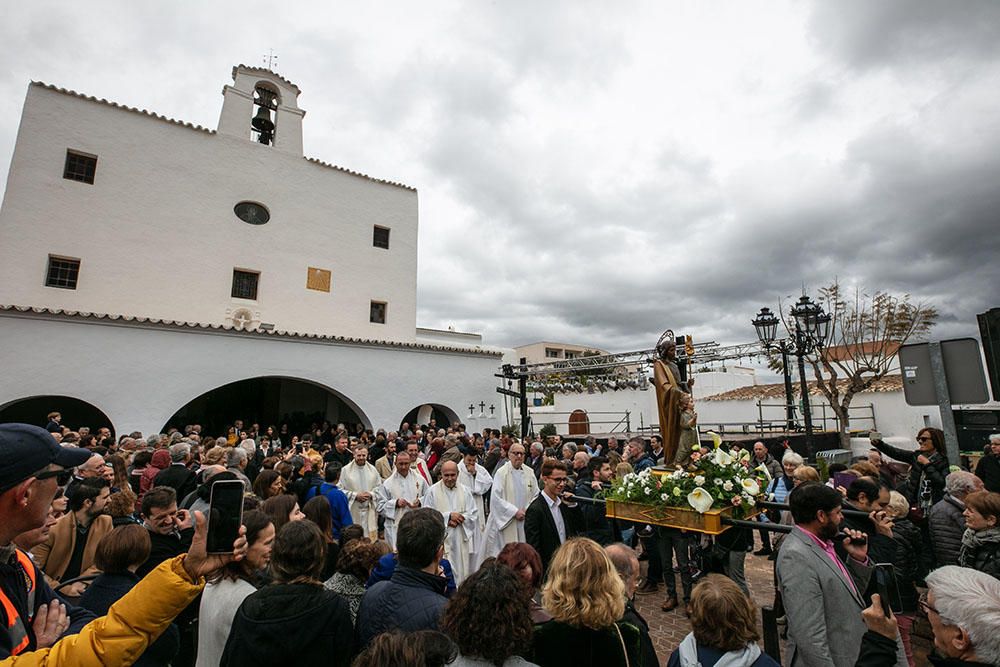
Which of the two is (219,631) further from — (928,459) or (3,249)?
(3,249)

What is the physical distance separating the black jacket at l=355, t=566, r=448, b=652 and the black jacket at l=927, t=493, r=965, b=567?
4.70 m

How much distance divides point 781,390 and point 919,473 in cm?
2260

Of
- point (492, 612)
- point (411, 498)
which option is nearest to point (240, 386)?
point (411, 498)

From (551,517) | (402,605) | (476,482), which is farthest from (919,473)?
(402,605)

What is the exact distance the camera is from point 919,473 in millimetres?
6012

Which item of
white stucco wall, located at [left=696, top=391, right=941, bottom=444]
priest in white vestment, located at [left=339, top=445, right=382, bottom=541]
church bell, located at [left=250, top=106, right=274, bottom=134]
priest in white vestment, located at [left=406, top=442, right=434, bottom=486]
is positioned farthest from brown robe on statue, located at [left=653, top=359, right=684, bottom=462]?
church bell, located at [left=250, top=106, right=274, bottom=134]

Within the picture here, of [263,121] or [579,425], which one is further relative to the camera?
[579,425]

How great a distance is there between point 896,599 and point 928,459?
4.89 m

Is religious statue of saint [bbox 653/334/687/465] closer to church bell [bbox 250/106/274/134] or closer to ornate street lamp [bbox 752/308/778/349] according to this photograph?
ornate street lamp [bbox 752/308/778/349]

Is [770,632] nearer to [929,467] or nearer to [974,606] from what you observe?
[974,606]

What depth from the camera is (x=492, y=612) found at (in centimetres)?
193

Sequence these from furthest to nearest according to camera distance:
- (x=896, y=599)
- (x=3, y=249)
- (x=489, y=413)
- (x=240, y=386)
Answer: (x=240, y=386), (x=489, y=413), (x=3, y=249), (x=896, y=599)

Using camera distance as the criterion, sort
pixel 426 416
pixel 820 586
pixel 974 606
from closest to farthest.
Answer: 1. pixel 974 606
2. pixel 820 586
3. pixel 426 416

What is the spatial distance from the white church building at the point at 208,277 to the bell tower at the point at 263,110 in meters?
0.06
